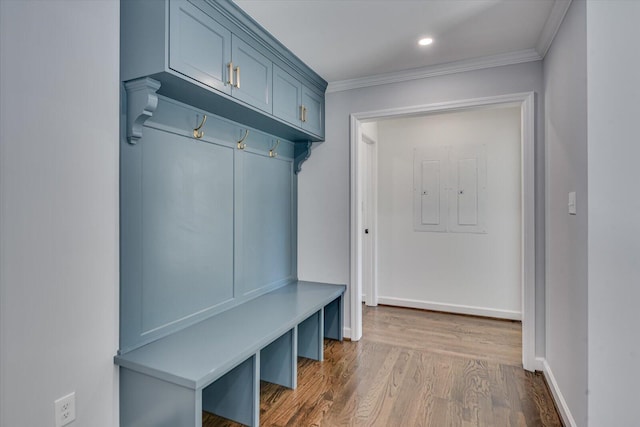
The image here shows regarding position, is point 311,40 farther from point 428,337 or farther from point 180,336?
point 428,337

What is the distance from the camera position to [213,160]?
88.0 inches

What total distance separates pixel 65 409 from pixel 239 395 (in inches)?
31.6

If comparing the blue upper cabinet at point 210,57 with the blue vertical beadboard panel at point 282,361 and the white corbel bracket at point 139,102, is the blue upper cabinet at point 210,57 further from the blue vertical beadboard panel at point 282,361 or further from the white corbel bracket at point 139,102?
the blue vertical beadboard panel at point 282,361

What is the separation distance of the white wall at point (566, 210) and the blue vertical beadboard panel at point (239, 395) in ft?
5.26

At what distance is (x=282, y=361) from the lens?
2.30m

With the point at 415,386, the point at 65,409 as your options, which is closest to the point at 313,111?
the point at 415,386

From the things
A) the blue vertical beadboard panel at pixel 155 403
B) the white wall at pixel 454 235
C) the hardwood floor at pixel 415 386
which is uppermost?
the white wall at pixel 454 235

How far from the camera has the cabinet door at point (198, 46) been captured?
1.58 meters

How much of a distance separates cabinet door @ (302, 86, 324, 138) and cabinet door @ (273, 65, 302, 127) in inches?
3.7

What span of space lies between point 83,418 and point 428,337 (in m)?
2.66

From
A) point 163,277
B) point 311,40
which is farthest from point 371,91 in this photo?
point 163,277

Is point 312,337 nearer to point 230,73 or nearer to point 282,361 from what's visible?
point 282,361

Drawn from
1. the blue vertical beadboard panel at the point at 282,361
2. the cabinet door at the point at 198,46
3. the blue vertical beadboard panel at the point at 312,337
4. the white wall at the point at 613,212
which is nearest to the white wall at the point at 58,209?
the cabinet door at the point at 198,46

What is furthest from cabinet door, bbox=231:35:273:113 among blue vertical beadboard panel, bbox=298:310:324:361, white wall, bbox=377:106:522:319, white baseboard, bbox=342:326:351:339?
white wall, bbox=377:106:522:319
